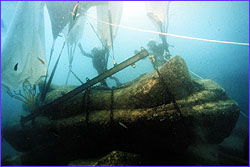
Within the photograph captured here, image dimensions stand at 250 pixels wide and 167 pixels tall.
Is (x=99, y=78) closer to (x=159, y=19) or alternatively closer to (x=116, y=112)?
(x=116, y=112)

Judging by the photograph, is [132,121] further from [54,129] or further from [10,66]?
[10,66]

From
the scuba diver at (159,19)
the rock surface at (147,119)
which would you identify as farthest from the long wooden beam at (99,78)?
the scuba diver at (159,19)

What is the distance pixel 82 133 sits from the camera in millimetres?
3771

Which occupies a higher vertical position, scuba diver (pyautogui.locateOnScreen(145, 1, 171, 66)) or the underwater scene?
scuba diver (pyautogui.locateOnScreen(145, 1, 171, 66))

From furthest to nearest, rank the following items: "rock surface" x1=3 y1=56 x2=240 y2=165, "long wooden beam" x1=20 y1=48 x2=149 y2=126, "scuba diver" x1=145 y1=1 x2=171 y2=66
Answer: "scuba diver" x1=145 y1=1 x2=171 y2=66 < "long wooden beam" x1=20 y1=48 x2=149 y2=126 < "rock surface" x1=3 y1=56 x2=240 y2=165

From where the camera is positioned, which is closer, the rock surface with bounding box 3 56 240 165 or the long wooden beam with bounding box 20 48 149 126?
the rock surface with bounding box 3 56 240 165

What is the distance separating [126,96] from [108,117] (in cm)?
87

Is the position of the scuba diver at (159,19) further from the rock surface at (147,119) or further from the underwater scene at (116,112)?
the rock surface at (147,119)

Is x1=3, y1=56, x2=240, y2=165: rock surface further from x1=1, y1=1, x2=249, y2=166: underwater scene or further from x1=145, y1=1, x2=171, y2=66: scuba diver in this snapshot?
x1=145, y1=1, x2=171, y2=66: scuba diver

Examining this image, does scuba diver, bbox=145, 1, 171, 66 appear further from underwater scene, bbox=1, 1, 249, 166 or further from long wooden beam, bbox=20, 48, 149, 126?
long wooden beam, bbox=20, 48, 149, 126

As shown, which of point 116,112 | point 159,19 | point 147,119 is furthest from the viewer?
point 159,19

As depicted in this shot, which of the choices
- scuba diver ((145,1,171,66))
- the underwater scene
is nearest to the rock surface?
the underwater scene

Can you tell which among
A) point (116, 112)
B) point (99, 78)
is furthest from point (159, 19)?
point (116, 112)

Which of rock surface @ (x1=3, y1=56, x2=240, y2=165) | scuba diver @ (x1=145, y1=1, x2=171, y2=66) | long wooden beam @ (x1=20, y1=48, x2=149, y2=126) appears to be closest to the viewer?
rock surface @ (x1=3, y1=56, x2=240, y2=165)
